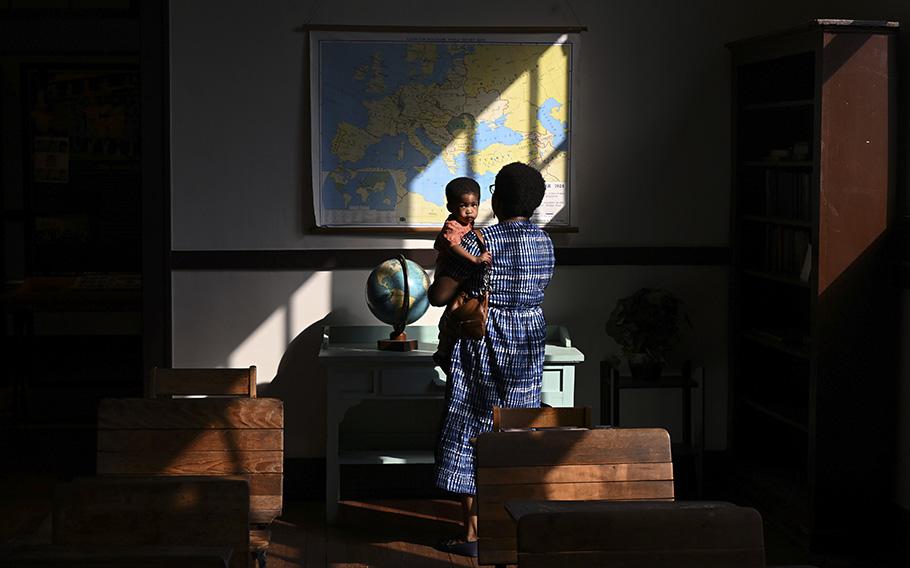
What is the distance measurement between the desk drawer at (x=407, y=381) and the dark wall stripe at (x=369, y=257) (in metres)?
0.69

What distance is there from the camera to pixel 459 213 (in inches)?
207

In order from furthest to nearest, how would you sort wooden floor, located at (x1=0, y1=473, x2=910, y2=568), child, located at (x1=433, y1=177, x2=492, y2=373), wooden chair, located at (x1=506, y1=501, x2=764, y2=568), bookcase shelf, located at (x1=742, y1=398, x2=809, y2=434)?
bookcase shelf, located at (x1=742, y1=398, x2=809, y2=434), wooden floor, located at (x1=0, y1=473, x2=910, y2=568), child, located at (x1=433, y1=177, x2=492, y2=373), wooden chair, located at (x1=506, y1=501, x2=764, y2=568)

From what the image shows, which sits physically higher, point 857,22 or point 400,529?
point 857,22

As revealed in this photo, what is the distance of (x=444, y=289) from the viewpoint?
16.4 ft

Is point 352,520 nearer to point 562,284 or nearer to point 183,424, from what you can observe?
point 562,284

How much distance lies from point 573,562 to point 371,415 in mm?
3851

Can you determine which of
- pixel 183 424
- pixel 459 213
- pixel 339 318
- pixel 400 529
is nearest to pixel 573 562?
pixel 183 424

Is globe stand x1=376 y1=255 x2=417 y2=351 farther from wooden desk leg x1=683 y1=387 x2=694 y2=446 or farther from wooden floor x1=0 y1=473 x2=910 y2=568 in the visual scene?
wooden desk leg x1=683 y1=387 x2=694 y2=446

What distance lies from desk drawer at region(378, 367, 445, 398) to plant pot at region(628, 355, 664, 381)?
997 mm

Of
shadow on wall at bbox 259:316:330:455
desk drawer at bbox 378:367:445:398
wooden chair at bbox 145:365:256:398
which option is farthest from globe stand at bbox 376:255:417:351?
wooden chair at bbox 145:365:256:398

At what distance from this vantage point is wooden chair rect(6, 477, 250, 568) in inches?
108

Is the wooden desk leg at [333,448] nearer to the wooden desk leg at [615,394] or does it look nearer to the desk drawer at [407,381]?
the desk drawer at [407,381]

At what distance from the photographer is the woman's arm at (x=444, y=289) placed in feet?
16.4

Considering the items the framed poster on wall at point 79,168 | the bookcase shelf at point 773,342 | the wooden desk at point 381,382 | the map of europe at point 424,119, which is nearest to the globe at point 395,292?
the wooden desk at point 381,382
